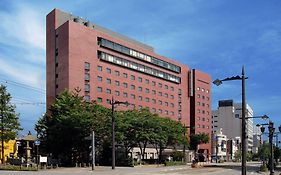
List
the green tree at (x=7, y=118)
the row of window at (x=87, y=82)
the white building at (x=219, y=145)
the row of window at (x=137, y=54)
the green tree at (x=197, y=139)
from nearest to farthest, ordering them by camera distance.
Result: the green tree at (x=7, y=118)
the row of window at (x=87, y=82)
the row of window at (x=137, y=54)
the green tree at (x=197, y=139)
the white building at (x=219, y=145)

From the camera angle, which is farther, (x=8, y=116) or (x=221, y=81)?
(x=8, y=116)

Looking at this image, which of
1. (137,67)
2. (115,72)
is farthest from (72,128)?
(137,67)

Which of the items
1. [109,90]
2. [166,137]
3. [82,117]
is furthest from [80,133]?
[109,90]

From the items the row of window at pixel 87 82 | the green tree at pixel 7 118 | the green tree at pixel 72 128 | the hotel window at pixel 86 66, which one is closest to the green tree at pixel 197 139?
the row of window at pixel 87 82

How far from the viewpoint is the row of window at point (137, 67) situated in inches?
4259

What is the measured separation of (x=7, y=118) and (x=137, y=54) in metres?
69.5

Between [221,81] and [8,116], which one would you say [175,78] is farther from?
[221,81]

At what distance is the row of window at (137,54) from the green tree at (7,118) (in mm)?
53735

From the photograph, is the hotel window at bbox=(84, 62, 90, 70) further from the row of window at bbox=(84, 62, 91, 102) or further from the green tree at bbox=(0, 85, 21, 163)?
the green tree at bbox=(0, 85, 21, 163)

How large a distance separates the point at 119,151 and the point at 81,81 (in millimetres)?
35443

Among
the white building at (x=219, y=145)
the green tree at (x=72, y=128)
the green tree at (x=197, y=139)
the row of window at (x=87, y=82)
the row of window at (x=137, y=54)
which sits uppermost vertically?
the row of window at (x=137, y=54)

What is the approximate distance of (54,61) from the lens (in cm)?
10044

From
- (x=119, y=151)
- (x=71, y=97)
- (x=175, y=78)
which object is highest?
(x=175, y=78)

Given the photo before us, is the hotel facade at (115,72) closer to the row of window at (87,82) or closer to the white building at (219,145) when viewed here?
the row of window at (87,82)
